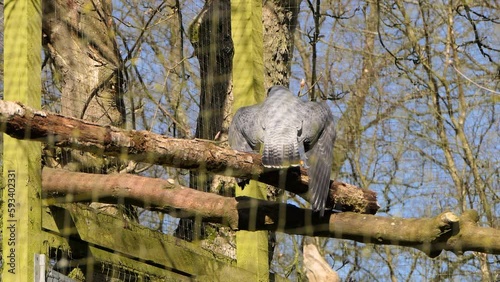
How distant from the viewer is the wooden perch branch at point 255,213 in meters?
3.27

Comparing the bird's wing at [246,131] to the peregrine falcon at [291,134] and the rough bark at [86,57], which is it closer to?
the peregrine falcon at [291,134]

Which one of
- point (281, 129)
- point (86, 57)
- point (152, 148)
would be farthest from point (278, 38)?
point (152, 148)

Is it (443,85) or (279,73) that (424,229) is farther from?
(443,85)

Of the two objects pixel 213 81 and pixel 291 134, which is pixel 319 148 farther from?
pixel 213 81

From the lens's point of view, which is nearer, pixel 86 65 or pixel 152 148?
pixel 152 148

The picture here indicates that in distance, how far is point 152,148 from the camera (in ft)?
10.5

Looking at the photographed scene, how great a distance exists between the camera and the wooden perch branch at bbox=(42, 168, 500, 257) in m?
3.27

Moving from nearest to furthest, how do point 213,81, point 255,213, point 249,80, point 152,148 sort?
point 152,148 → point 255,213 → point 249,80 → point 213,81

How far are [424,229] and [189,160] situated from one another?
0.81m

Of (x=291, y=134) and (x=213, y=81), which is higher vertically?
(x=213, y=81)

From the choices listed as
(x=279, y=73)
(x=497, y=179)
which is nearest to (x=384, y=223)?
(x=279, y=73)

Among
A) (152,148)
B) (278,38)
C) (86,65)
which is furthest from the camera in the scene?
(278,38)

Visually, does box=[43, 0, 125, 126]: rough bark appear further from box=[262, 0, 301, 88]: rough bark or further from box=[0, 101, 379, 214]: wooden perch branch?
box=[0, 101, 379, 214]: wooden perch branch

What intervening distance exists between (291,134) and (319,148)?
0.95 feet
